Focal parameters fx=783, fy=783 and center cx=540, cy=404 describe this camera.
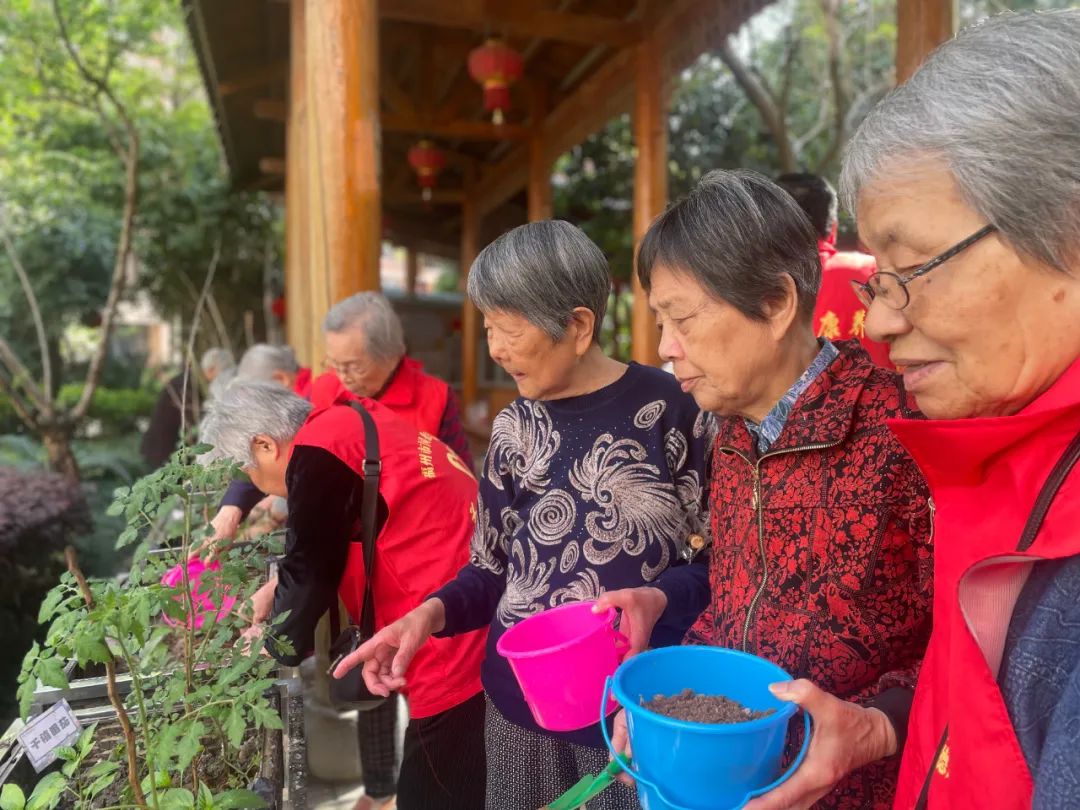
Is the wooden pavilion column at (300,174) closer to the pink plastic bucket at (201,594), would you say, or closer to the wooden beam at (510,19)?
the wooden beam at (510,19)

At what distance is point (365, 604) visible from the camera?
1.85 meters

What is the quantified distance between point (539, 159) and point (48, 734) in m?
7.26

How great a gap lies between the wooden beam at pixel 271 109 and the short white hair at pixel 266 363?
3521 millimetres

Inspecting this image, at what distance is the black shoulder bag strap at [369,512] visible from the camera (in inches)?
70.9

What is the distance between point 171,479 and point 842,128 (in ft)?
26.9

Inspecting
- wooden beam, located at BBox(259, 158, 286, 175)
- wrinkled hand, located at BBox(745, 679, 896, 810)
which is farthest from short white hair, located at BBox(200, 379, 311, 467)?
wooden beam, located at BBox(259, 158, 286, 175)

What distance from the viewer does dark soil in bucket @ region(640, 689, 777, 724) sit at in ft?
3.01

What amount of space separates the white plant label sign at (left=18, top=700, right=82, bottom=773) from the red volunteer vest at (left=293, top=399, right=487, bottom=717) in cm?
61

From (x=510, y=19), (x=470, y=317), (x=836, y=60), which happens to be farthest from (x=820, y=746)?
(x=470, y=317)

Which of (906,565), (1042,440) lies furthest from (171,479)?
(1042,440)

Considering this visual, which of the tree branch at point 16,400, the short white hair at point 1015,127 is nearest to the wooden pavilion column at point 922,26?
the short white hair at point 1015,127

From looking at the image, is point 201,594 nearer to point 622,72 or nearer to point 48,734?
point 48,734

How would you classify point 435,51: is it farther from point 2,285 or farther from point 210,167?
point 2,285

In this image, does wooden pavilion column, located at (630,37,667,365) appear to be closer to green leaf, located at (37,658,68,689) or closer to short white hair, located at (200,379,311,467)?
short white hair, located at (200,379,311,467)
